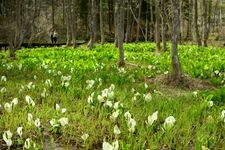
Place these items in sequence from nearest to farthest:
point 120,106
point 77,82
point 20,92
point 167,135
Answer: point 167,135
point 120,106
point 20,92
point 77,82

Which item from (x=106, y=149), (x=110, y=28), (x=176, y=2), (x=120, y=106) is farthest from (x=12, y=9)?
(x=110, y=28)

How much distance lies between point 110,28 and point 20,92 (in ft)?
126

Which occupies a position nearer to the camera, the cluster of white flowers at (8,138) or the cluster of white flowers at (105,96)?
the cluster of white flowers at (8,138)

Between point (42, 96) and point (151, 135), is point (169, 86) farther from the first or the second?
point (151, 135)

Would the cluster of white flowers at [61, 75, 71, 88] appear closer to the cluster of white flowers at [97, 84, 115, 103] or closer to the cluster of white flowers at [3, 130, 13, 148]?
the cluster of white flowers at [97, 84, 115, 103]

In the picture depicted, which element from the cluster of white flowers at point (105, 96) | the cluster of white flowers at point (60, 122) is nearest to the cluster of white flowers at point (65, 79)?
the cluster of white flowers at point (105, 96)

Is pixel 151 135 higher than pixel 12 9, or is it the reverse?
pixel 12 9

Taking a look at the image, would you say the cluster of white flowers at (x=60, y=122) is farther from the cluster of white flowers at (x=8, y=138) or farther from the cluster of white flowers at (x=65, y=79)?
the cluster of white flowers at (x=65, y=79)

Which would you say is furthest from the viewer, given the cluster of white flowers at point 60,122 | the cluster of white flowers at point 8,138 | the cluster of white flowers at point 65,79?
the cluster of white flowers at point 65,79

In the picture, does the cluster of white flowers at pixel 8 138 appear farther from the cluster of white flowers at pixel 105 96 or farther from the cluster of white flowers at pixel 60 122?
the cluster of white flowers at pixel 105 96

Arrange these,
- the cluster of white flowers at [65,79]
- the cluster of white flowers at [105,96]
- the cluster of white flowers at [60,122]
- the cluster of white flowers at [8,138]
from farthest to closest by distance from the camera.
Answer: the cluster of white flowers at [65,79]
the cluster of white flowers at [105,96]
the cluster of white flowers at [60,122]
the cluster of white flowers at [8,138]

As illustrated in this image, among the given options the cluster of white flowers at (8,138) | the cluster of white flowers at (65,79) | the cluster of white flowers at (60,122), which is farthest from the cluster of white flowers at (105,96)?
the cluster of white flowers at (8,138)

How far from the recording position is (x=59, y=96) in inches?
286

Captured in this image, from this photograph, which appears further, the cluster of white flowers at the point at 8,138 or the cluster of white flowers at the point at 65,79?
the cluster of white flowers at the point at 65,79
